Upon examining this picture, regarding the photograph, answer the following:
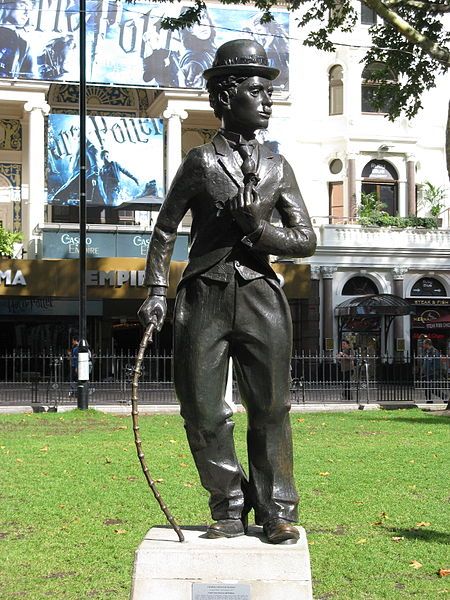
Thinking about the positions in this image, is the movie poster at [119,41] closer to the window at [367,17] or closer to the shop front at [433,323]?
the window at [367,17]

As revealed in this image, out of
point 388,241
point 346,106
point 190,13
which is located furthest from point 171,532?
point 346,106

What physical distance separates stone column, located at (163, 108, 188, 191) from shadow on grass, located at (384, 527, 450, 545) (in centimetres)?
2844

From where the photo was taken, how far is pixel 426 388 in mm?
24219

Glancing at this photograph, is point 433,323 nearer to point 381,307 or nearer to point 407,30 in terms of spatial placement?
point 381,307

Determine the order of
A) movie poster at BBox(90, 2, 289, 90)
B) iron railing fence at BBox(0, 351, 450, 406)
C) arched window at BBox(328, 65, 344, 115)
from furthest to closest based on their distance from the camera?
1. arched window at BBox(328, 65, 344, 115)
2. movie poster at BBox(90, 2, 289, 90)
3. iron railing fence at BBox(0, 351, 450, 406)

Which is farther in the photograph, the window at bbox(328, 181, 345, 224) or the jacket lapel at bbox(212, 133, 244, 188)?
the window at bbox(328, 181, 345, 224)

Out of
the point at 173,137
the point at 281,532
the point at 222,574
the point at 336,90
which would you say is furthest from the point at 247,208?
the point at 336,90

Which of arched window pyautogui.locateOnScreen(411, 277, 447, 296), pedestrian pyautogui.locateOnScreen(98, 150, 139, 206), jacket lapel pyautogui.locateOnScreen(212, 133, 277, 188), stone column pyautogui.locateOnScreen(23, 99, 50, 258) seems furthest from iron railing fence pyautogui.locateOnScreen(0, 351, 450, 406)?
jacket lapel pyautogui.locateOnScreen(212, 133, 277, 188)

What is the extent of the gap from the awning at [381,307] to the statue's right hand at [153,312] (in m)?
24.9

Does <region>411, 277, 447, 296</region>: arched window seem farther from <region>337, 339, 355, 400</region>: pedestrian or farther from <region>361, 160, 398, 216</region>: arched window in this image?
<region>337, 339, 355, 400</region>: pedestrian

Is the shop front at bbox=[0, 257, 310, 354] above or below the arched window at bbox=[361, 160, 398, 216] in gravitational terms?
below

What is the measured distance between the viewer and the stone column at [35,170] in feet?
116

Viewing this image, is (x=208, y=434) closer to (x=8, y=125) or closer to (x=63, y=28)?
(x=63, y=28)

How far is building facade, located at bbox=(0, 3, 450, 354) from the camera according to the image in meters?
33.8
